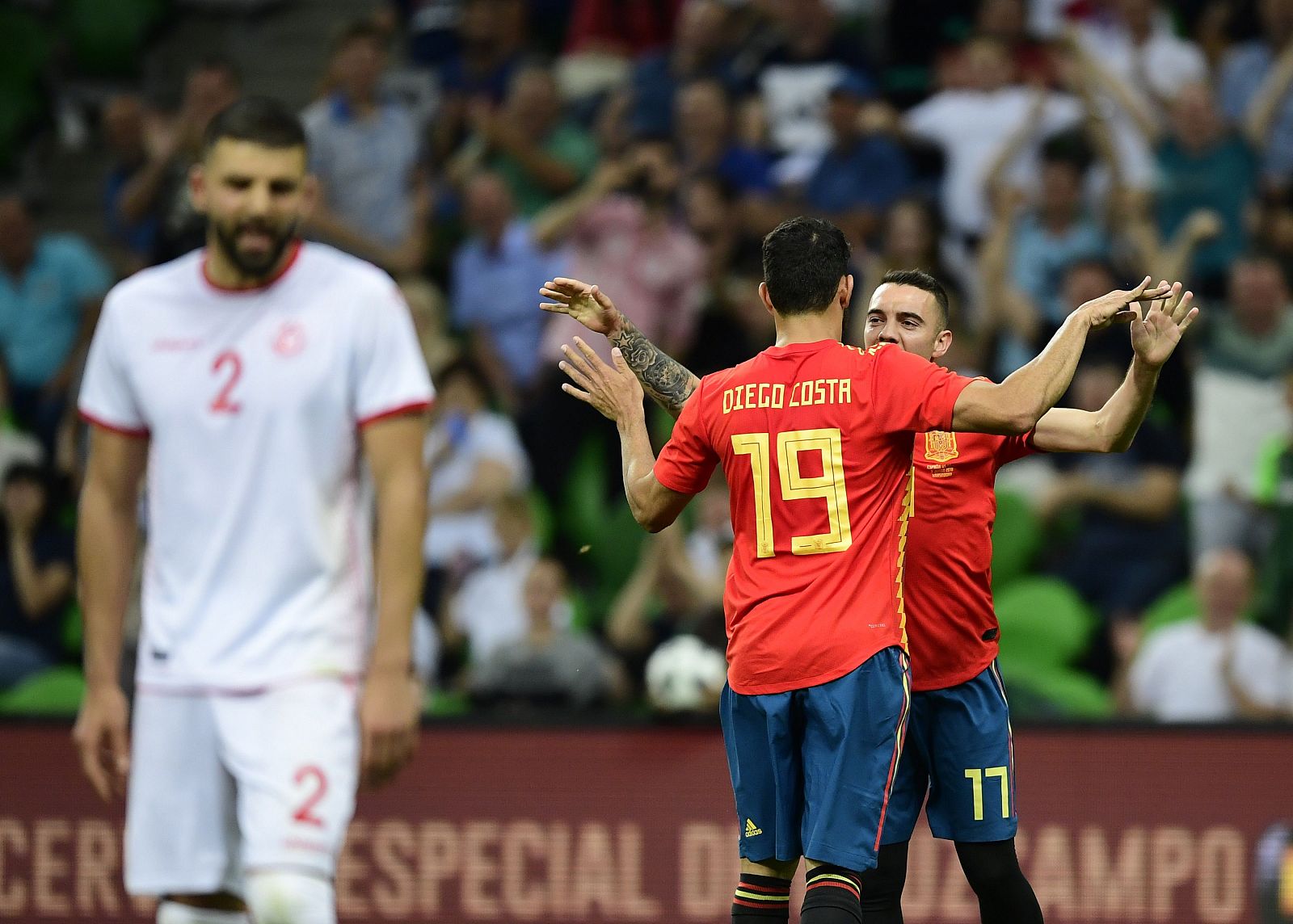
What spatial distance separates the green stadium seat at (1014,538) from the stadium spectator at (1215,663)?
100cm

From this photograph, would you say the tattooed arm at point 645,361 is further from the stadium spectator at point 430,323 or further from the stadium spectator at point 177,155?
the stadium spectator at point 177,155

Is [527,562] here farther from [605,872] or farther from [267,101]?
[267,101]

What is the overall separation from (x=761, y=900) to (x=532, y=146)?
7418 mm

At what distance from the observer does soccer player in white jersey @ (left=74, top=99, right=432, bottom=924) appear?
4.47 meters

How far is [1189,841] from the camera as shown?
8117mm

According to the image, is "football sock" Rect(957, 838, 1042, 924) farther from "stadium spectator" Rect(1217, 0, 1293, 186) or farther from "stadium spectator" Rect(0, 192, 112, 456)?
"stadium spectator" Rect(0, 192, 112, 456)

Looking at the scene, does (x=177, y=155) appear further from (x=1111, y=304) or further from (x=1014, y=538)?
(x=1111, y=304)

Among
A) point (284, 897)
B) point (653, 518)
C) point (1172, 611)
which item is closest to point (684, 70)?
point (1172, 611)

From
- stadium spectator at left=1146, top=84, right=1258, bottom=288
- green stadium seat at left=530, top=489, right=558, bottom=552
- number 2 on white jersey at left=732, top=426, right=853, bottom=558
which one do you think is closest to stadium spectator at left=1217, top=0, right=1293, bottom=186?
stadium spectator at left=1146, top=84, right=1258, bottom=288

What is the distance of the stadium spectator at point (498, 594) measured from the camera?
9.91 metres

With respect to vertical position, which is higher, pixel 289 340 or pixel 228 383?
pixel 289 340

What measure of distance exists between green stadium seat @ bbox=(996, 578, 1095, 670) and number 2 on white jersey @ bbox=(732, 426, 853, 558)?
4489 mm

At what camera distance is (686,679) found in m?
8.63

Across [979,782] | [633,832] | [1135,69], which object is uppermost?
[1135,69]
